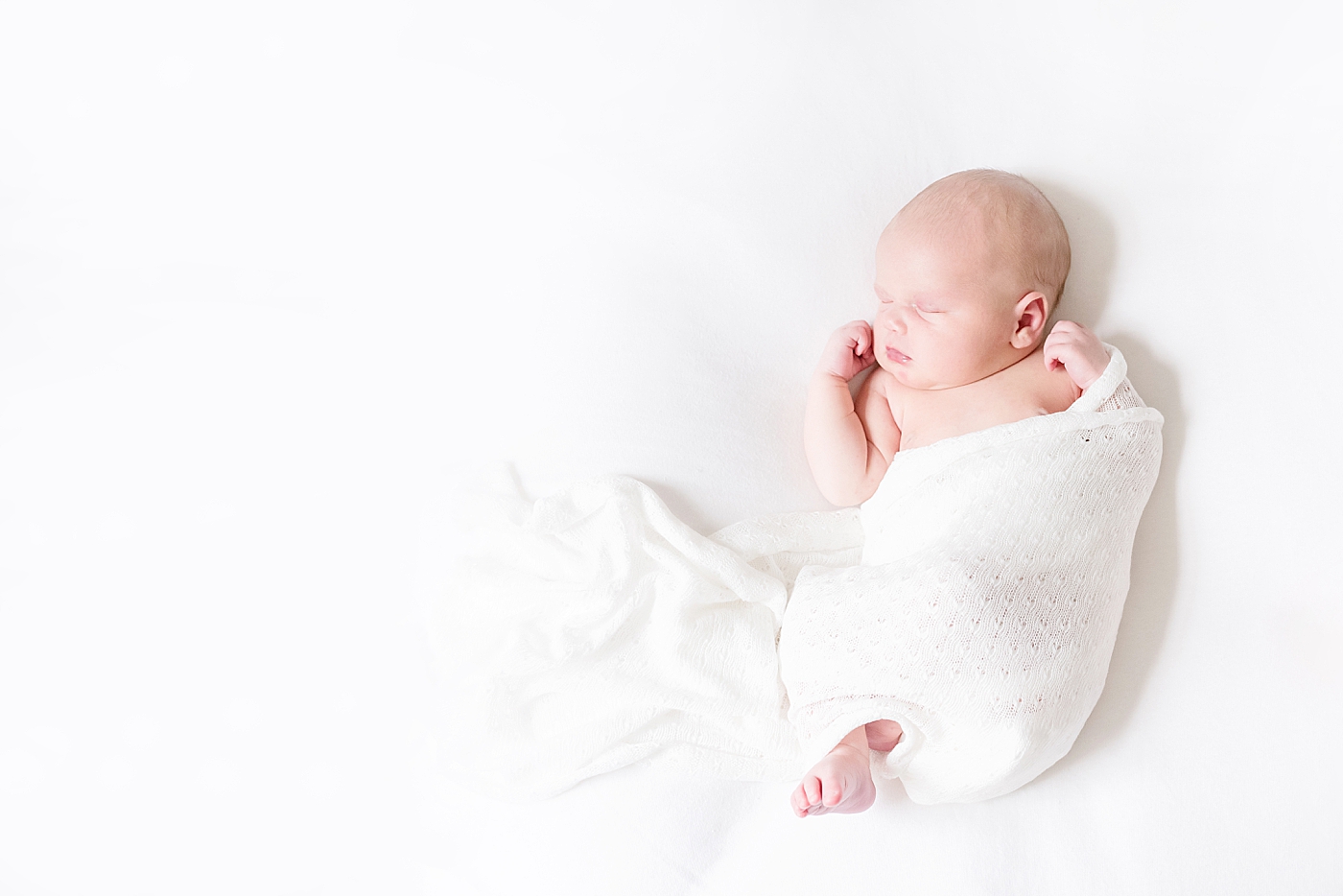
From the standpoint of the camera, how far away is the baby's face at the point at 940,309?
4.19ft

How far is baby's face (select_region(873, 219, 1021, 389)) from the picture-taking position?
128 centimetres

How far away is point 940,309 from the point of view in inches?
51.0

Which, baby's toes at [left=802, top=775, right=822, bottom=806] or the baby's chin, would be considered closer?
baby's toes at [left=802, top=775, right=822, bottom=806]

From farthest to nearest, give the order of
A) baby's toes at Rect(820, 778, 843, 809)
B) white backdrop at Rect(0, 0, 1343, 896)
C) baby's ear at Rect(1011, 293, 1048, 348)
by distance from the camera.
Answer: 1. baby's ear at Rect(1011, 293, 1048, 348)
2. white backdrop at Rect(0, 0, 1343, 896)
3. baby's toes at Rect(820, 778, 843, 809)

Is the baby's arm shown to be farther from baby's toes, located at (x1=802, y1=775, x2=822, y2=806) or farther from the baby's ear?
baby's toes, located at (x1=802, y1=775, x2=822, y2=806)

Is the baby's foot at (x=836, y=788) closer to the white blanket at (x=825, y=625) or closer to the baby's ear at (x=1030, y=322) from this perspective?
the white blanket at (x=825, y=625)

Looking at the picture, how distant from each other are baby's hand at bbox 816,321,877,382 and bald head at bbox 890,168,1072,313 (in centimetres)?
16

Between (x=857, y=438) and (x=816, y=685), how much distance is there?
0.38 metres

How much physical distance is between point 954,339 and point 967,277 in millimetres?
86

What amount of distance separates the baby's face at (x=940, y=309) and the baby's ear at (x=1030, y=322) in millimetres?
14

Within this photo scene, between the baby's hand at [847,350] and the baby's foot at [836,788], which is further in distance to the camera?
the baby's hand at [847,350]

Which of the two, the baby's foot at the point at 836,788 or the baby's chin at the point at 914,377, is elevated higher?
the baby's chin at the point at 914,377

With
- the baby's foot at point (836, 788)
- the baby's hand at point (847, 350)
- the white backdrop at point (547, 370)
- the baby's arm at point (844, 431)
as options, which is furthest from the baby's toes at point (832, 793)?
the baby's hand at point (847, 350)

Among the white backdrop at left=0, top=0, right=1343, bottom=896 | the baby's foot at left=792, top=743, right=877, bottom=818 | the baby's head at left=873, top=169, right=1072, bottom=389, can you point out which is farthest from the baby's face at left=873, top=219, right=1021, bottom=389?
the baby's foot at left=792, top=743, right=877, bottom=818
